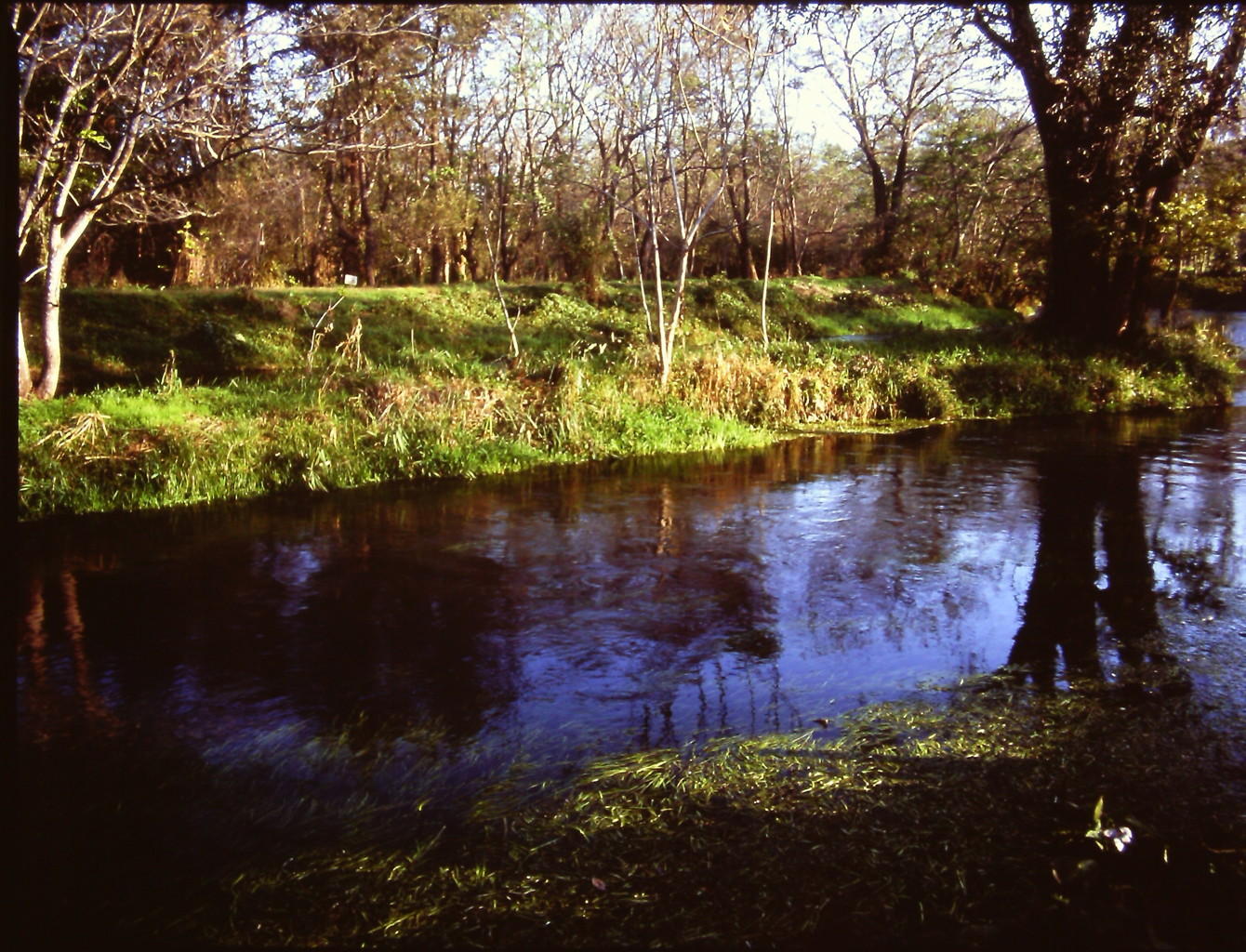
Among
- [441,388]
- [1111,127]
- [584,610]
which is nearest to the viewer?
[584,610]

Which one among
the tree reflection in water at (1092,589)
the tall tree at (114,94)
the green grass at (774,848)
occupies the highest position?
the tall tree at (114,94)

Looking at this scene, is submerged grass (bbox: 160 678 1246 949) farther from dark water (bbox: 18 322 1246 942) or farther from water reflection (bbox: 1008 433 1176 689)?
water reflection (bbox: 1008 433 1176 689)

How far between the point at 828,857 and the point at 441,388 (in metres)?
9.09

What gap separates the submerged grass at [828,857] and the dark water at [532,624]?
0.38 metres

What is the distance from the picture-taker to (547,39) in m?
14.7

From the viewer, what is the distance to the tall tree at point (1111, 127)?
1234 cm

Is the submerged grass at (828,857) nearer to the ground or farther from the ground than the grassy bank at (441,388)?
nearer to the ground

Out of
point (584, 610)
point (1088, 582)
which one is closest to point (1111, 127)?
point (1088, 582)

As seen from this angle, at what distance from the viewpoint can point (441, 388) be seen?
1152cm

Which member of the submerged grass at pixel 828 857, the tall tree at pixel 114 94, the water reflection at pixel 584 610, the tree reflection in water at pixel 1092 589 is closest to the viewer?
the submerged grass at pixel 828 857

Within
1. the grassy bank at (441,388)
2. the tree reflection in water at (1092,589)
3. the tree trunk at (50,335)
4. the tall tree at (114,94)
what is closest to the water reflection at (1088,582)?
the tree reflection in water at (1092,589)

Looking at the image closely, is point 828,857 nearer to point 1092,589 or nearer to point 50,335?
point 1092,589

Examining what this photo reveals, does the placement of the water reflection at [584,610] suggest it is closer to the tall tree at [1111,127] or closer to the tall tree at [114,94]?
the tall tree at [114,94]

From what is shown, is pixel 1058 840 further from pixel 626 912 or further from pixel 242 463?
pixel 242 463
